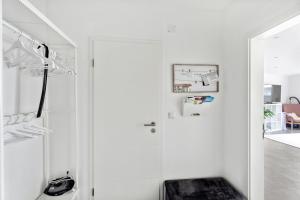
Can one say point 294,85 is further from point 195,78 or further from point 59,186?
point 59,186

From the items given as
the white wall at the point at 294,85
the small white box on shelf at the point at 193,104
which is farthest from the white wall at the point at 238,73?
the white wall at the point at 294,85

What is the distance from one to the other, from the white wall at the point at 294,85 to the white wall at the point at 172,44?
821 centimetres

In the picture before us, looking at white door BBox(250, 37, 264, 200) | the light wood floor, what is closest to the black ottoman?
white door BBox(250, 37, 264, 200)

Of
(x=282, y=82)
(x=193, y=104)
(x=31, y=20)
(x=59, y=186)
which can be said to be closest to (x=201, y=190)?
(x=193, y=104)

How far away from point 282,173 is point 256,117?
2002 mm

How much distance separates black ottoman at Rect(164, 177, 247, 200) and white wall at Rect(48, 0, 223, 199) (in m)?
0.14

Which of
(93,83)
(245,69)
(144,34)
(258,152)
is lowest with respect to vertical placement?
(258,152)

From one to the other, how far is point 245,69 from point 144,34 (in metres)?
1.24

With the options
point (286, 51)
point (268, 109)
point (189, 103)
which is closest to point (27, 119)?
point (189, 103)

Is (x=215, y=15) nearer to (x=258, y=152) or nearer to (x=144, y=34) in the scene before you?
(x=144, y=34)

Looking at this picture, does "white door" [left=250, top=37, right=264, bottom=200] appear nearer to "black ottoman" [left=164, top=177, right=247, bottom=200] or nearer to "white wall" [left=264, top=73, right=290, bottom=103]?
"black ottoman" [left=164, top=177, right=247, bottom=200]

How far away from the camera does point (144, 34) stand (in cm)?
229

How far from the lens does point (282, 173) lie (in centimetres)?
315

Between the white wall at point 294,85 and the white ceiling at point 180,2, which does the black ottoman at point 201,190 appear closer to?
the white ceiling at point 180,2
